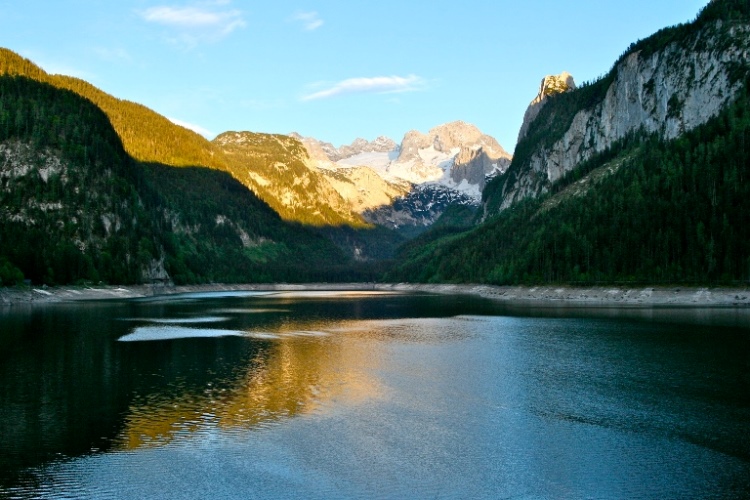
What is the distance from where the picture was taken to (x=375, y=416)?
37.8 meters

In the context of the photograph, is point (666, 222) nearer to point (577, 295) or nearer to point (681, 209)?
point (681, 209)

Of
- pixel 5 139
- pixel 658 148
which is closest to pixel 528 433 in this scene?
pixel 658 148

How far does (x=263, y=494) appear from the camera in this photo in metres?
25.0

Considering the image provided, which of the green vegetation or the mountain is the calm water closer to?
the green vegetation

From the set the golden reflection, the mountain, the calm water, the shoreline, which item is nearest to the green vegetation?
the mountain

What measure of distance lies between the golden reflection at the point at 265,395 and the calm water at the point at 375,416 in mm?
188

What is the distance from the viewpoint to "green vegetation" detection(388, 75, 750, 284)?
444ft

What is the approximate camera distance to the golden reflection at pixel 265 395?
116 feet

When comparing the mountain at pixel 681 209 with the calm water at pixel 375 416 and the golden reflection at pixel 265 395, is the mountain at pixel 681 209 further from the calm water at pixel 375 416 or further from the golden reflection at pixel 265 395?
the golden reflection at pixel 265 395

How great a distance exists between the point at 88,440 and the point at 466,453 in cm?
1790

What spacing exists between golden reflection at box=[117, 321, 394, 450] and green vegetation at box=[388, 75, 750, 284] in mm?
94604

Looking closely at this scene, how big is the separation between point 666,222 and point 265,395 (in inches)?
5066

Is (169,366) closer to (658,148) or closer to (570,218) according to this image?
(570,218)

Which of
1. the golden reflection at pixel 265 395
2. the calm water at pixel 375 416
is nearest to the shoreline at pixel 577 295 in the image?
the calm water at pixel 375 416
